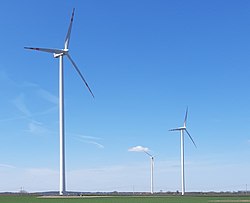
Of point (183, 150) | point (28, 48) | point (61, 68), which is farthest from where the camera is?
point (183, 150)

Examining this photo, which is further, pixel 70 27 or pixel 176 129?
pixel 176 129

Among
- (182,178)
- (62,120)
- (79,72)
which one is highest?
(79,72)

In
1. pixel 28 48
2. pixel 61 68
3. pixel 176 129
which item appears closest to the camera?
pixel 28 48

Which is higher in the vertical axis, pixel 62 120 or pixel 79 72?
pixel 79 72

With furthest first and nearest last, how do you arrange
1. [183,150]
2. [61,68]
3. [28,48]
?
[183,150] < [61,68] < [28,48]

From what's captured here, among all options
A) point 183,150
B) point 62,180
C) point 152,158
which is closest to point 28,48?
point 62,180

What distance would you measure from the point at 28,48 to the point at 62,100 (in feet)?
37.6

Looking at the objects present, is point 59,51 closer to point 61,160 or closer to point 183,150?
point 61,160

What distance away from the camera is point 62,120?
8788cm

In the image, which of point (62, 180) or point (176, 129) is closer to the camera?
point (62, 180)

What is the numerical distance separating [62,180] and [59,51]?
26.3 meters

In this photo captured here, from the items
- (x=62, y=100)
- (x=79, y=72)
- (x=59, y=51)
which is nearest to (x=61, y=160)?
(x=62, y=100)

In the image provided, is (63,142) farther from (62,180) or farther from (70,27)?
(70,27)

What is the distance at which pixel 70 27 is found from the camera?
92.6m
